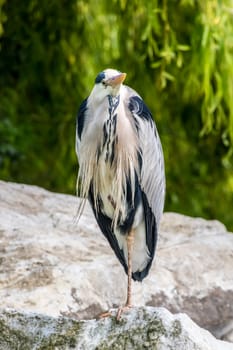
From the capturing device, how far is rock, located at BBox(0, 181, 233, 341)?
151 inches

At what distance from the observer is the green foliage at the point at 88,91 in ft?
18.8

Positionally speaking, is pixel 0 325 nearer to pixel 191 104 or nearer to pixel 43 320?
pixel 43 320

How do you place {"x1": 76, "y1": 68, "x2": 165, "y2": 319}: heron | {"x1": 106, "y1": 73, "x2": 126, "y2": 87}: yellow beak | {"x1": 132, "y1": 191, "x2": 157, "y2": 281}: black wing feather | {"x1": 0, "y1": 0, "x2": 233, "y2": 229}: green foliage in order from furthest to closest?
{"x1": 0, "y1": 0, "x2": 233, "y2": 229}: green foliage, {"x1": 132, "y1": 191, "x2": 157, "y2": 281}: black wing feather, {"x1": 76, "y1": 68, "x2": 165, "y2": 319}: heron, {"x1": 106, "y1": 73, "x2": 126, "y2": 87}: yellow beak

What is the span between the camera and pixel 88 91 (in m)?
6.23

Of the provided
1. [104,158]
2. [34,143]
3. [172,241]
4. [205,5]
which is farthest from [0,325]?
[34,143]

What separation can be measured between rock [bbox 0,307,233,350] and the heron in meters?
0.52

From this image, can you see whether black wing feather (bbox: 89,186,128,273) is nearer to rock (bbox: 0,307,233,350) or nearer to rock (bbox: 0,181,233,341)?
rock (bbox: 0,181,233,341)

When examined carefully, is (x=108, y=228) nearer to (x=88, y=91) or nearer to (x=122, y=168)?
(x=122, y=168)

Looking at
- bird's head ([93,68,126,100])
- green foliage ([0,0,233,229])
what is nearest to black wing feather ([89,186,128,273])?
bird's head ([93,68,126,100])

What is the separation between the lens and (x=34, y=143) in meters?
6.19

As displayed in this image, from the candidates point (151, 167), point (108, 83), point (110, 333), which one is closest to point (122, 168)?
point (151, 167)

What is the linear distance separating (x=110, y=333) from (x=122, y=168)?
814 millimetres

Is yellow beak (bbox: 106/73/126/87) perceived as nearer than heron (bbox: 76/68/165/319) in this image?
Yes

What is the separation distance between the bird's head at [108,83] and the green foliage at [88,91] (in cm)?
206
